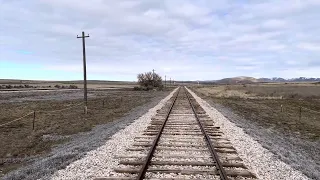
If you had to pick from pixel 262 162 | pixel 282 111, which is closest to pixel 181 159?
pixel 262 162

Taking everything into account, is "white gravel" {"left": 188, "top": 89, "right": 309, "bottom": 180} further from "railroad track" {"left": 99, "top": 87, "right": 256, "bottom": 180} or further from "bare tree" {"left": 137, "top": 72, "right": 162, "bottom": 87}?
"bare tree" {"left": 137, "top": 72, "right": 162, "bottom": 87}

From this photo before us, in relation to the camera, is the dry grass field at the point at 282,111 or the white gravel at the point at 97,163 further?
the dry grass field at the point at 282,111

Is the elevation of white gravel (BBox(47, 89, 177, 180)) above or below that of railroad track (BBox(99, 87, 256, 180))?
below

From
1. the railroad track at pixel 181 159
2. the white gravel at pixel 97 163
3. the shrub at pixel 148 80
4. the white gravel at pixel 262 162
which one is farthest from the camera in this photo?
the shrub at pixel 148 80

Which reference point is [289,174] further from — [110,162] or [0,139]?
[0,139]

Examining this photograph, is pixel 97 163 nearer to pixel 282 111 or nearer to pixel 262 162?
pixel 262 162

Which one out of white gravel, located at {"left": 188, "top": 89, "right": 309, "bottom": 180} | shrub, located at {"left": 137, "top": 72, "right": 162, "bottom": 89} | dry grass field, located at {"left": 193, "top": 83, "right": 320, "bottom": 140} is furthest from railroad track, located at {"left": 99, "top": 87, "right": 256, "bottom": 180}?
shrub, located at {"left": 137, "top": 72, "right": 162, "bottom": 89}

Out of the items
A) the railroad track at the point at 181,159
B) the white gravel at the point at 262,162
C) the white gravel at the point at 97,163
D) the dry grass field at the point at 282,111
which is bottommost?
the dry grass field at the point at 282,111

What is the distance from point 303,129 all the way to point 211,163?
1372cm

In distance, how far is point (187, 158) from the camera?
9539 millimetres

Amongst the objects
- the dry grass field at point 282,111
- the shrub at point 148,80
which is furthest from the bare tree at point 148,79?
the dry grass field at point 282,111

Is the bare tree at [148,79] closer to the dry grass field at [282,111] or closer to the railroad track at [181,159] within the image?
the dry grass field at [282,111]

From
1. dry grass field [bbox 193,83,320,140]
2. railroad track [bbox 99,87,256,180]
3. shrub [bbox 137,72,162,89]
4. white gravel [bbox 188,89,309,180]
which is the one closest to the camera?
railroad track [bbox 99,87,256,180]

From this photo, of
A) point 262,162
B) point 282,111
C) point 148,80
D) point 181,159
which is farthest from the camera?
point 148,80
